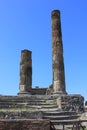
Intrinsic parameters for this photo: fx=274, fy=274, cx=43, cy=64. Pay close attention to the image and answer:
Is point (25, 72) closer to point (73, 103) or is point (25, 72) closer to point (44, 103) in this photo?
point (44, 103)

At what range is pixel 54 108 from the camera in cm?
1714

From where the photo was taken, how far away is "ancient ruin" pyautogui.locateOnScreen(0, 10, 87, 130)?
23.8 feet

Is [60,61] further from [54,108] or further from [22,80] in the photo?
[54,108]

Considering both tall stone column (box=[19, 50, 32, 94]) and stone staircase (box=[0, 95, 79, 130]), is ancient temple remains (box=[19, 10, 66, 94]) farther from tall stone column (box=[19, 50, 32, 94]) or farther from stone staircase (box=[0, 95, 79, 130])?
stone staircase (box=[0, 95, 79, 130])

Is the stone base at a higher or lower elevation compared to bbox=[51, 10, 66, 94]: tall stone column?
lower

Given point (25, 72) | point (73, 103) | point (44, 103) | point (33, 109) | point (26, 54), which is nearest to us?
point (33, 109)

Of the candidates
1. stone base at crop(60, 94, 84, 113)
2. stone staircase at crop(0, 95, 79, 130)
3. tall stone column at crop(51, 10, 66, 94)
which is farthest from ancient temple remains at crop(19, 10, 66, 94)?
stone base at crop(60, 94, 84, 113)

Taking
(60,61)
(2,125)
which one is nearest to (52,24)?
(60,61)

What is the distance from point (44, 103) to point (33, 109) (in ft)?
5.47

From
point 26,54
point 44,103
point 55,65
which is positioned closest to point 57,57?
point 55,65

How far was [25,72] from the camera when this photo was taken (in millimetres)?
24516

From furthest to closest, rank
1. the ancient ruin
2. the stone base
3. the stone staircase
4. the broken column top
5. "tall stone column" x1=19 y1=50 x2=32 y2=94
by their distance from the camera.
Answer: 1. the broken column top
2. "tall stone column" x1=19 y1=50 x2=32 y2=94
3. the stone base
4. the stone staircase
5. the ancient ruin

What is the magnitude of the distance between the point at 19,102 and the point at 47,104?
2021mm

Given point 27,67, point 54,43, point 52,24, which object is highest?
point 52,24
